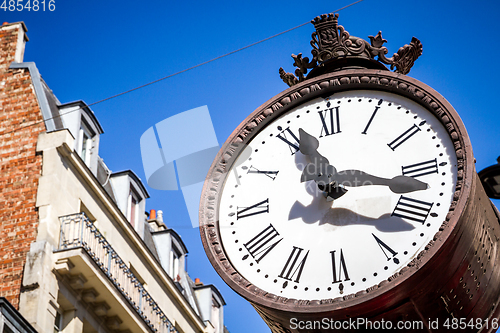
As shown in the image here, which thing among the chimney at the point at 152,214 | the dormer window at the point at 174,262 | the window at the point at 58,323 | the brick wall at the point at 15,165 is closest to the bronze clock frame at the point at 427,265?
the brick wall at the point at 15,165

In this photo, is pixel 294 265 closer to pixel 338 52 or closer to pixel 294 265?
pixel 294 265

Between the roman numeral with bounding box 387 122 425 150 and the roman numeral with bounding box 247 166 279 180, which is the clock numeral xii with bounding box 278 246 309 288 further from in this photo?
the roman numeral with bounding box 387 122 425 150

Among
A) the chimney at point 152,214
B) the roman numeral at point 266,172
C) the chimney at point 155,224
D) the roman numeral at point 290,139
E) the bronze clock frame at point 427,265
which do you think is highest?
the chimney at point 152,214

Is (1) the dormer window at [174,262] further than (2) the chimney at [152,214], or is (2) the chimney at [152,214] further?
(2) the chimney at [152,214]

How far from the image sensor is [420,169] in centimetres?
333

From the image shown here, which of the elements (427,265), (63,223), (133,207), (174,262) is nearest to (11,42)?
(63,223)

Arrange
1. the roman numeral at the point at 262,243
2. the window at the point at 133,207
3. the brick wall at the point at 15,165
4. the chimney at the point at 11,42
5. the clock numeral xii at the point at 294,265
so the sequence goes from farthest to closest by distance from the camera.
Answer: the window at the point at 133,207 → the chimney at the point at 11,42 → the brick wall at the point at 15,165 → the roman numeral at the point at 262,243 → the clock numeral xii at the point at 294,265

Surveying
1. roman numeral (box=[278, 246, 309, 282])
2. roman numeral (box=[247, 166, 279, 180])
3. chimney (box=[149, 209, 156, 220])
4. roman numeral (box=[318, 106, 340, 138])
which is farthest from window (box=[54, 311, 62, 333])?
roman numeral (box=[278, 246, 309, 282])

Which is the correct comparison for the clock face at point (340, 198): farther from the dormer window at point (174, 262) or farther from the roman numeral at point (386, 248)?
the dormer window at point (174, 262)

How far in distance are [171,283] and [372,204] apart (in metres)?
18.4

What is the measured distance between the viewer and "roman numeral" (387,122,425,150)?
3456mm

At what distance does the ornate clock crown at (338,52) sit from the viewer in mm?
3797

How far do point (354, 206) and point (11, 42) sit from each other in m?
16.5

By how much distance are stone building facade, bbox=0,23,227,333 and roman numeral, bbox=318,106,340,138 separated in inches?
451
